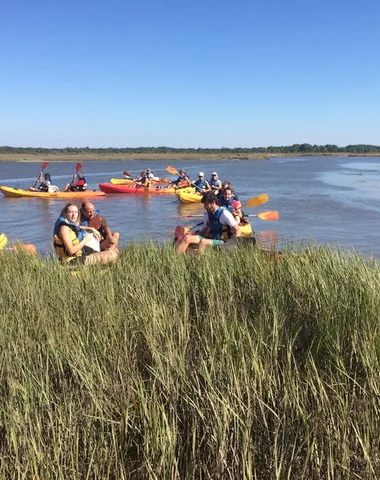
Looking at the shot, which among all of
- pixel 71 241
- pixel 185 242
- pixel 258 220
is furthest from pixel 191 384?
pixel 258 220

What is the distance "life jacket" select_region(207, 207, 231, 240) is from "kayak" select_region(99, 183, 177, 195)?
15.6m

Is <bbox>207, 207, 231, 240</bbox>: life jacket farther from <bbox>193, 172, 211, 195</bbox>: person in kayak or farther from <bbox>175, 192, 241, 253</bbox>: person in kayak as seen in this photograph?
<bbox>193, 172, 211, 195</bbox>: person in kayak

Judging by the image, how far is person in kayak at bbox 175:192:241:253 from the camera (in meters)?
6.64

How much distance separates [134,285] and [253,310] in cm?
117

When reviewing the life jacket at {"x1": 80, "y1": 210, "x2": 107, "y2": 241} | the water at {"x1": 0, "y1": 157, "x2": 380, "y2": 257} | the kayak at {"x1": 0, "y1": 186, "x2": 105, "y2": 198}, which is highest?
the life jacket at {"x1": 80, "y1": 210, "x2": 107, "y2": 241}

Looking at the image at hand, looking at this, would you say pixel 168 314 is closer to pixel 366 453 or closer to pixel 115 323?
pixel 115 323

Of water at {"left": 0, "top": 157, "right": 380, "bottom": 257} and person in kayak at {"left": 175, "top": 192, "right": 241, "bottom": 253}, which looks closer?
person in kayak at {"left": 175, "top": 192, "right": 241, "bottom": 253}

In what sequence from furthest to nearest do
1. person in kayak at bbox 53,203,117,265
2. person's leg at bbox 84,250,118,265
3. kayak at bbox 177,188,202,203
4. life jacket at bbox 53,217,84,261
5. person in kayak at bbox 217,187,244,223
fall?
1. kayak at bbox 177,188,202,203
2. person in kayak at bbox 217,187,244,223
3. life jacket at bbox 53,217,84,261
4. person in kayak at bbox 53,203,117,265
5. person's leg at bbox 84,250,118,265

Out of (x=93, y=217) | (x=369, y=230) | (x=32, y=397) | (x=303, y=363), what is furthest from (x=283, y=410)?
(x=369, y=230)

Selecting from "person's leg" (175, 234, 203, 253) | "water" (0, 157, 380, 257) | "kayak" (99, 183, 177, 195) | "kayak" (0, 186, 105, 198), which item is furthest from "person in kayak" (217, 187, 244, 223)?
"kayak" (99, 183, 177, 195)

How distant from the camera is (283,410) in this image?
2.18 m

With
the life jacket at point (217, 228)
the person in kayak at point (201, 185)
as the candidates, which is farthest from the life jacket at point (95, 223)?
the person in kayak at point (201, 185)

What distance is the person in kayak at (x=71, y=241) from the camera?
5.72m

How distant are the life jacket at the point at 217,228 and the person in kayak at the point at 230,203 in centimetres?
212
